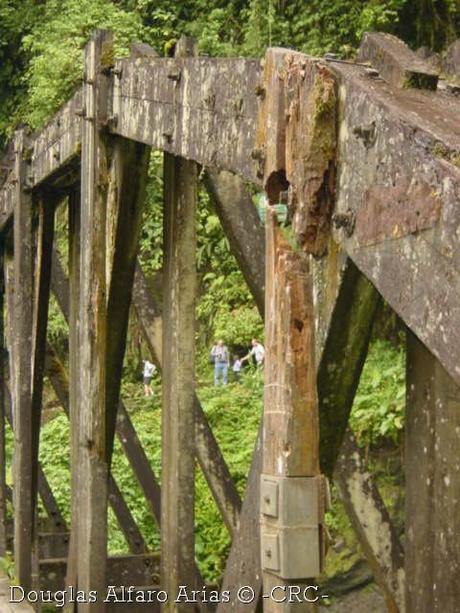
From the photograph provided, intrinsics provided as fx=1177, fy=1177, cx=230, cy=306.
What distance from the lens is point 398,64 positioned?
2.38m

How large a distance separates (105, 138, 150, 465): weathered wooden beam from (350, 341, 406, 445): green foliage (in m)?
5.00

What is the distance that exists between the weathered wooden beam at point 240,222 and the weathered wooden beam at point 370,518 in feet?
2.39

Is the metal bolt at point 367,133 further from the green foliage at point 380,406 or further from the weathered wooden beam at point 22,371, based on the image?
the green foliage at point 380,406

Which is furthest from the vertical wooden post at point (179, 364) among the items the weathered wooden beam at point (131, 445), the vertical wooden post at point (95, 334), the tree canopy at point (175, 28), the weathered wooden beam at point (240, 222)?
the tree canopy at point (175, 28)

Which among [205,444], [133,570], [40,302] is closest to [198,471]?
[133,570]

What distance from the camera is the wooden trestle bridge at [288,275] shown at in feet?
6.61

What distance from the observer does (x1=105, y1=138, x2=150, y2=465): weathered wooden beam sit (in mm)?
4344

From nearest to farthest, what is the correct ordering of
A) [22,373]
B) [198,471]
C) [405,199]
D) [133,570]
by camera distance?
[405,199] → [22,373] → [133,570] → [198,471]

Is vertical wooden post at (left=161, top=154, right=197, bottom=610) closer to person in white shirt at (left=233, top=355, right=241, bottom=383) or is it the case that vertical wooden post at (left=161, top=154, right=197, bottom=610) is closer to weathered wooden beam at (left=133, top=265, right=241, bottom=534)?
weathered wooden beam at (left=133, top=265, right=241, bottom=534)

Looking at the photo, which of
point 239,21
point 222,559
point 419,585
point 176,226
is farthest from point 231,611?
point 239,21

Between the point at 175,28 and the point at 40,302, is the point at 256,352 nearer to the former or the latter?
the point at 175,28

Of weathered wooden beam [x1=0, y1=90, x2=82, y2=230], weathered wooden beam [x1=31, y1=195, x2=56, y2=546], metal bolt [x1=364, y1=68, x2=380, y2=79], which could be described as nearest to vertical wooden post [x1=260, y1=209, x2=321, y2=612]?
metal bolt [x1=364, y1=68, x2=380, y2=79]

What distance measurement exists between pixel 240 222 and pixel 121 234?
0.87 meters

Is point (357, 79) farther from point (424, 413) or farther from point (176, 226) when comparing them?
point (176, 226)
